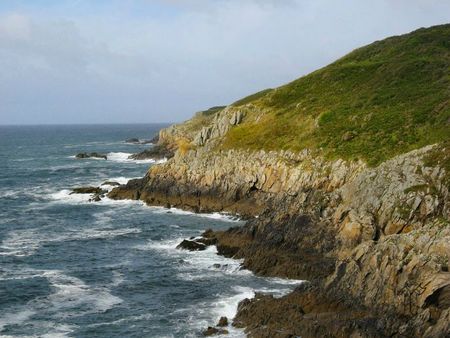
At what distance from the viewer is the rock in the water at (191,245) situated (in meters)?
56.0

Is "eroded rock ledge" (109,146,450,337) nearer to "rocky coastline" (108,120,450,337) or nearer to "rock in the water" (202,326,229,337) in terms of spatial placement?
"rocky coastline" (108,120,450,337)

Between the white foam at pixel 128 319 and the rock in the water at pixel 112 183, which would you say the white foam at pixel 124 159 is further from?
the white foam at pixel 128 319

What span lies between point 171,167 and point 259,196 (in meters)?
16.7

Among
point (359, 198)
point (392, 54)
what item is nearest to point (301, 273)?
point (359, 198)

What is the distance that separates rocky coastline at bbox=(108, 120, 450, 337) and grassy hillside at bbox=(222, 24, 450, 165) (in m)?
4.00

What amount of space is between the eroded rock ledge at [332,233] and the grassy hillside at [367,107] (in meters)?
4.18

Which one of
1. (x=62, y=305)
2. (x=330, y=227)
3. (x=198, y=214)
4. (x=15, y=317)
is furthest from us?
(x=198, y=214)

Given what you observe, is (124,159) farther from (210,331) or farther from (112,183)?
(210,331)

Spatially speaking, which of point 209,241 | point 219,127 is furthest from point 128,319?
point 219,127

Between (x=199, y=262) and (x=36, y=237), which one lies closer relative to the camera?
(x=199, y=262)

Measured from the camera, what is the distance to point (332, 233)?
49.7 metres

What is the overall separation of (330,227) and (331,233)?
2.42 feet

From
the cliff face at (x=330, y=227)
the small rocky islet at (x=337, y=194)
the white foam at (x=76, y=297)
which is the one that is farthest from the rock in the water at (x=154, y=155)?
the white foam at (x=76, y=297)

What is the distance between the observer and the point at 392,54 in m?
104
